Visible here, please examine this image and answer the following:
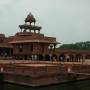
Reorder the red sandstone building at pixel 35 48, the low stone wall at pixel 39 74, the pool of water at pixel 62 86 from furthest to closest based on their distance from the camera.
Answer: the red sandstone building at pixel 35 48
the pool of water at pixel 62 86
the low stone wall at pixel 39 74

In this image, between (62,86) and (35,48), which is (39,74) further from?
(35,48)

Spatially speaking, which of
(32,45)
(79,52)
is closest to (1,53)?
(32,45)

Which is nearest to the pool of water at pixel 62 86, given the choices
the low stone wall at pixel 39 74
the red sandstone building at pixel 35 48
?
the low stone wall at pixel 39 74

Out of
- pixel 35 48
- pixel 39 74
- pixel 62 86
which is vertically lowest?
pixel 62 86

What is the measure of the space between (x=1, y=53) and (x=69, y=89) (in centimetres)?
2486

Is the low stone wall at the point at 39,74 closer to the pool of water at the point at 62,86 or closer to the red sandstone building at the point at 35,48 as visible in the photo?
the pool of water at the point at 62,86

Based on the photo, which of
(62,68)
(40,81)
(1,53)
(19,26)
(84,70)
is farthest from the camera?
(19,26)

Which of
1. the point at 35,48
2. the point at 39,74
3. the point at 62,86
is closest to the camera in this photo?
the point at 39,74

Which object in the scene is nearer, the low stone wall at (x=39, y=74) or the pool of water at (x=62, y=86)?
the low stone wall at (x=39, y=74)

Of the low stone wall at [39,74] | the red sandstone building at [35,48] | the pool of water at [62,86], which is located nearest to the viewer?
the low stone wall at [39,74]

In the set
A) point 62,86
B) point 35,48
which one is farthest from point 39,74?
point 35,48

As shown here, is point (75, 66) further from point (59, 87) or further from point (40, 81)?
point (40, 81)

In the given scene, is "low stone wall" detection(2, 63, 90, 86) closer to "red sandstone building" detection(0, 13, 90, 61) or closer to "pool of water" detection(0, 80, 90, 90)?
"pool of water" detection(0, 80, 90, 90)

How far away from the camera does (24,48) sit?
40812 millimetres
